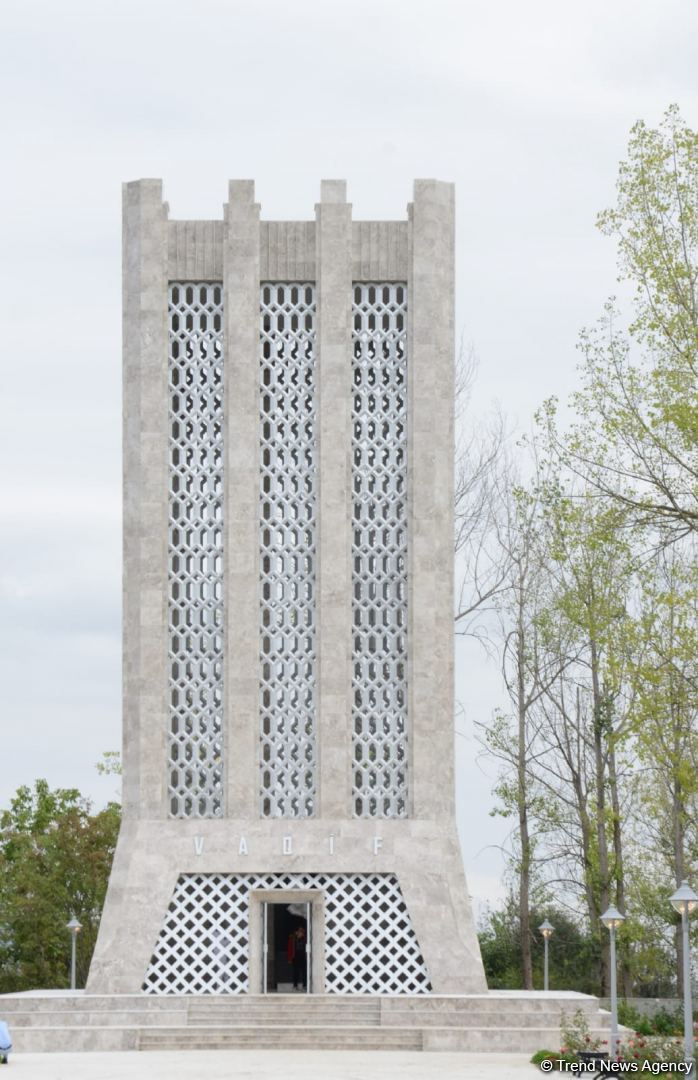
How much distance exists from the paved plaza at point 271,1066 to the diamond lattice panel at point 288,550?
4.72m

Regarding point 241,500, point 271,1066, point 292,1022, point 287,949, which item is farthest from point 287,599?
point 271,1066

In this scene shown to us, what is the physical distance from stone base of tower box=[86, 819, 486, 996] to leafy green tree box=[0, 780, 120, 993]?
1085 cm

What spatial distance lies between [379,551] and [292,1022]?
6.91 meters

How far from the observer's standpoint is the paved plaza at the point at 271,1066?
1908 centimetres

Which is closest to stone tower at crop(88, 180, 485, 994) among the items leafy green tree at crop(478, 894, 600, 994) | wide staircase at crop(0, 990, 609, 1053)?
wide staircase at crop(0, 990, 609, 1053)

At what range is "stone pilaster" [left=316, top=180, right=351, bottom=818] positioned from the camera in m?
26.1

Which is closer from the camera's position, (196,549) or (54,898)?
(196,549)

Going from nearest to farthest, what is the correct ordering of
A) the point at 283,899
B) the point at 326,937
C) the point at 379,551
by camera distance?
the point at 326,937 → the point at 283,899 → the point at 379,551

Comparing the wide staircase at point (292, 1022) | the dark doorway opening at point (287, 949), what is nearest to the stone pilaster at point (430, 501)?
the dark doorway opening at point (287, 949)

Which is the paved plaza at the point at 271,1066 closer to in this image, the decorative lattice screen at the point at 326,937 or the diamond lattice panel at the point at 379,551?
the decorative lattice screen at the point at 326,937

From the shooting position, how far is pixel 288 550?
26.9 meters

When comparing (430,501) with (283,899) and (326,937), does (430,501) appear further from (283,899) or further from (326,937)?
(326,937)

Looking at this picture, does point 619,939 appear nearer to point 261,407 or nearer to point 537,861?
point 537,861

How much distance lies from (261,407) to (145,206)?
353cm
